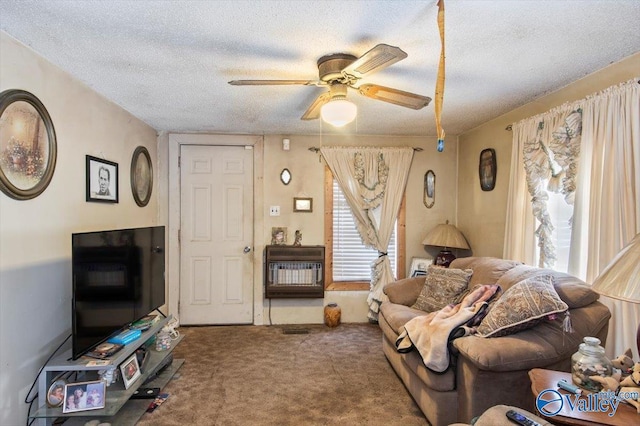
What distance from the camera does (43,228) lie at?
226 centimetres

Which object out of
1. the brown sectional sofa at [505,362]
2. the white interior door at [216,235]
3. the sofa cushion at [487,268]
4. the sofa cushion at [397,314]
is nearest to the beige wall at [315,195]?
the white interior door at [216,235]

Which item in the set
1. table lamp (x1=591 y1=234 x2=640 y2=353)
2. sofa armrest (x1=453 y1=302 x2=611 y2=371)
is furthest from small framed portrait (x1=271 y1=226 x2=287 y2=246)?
table lamp (x1=591 y1=234 x2=640 y2=353)

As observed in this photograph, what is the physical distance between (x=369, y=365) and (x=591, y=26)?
2944 millimetres

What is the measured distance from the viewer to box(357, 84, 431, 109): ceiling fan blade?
2.19 meters

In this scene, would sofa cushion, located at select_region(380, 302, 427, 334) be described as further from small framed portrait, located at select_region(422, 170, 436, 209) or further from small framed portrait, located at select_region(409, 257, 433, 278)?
small framed portrait, located at select_region(422, 170, 436, 209)

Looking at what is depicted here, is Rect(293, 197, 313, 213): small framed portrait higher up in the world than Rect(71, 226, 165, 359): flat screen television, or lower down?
higher up

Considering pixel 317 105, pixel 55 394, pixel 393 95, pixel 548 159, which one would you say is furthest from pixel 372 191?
pixel 55 394

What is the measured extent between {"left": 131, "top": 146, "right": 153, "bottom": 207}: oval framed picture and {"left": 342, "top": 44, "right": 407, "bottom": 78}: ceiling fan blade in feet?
8.61

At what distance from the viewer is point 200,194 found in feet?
14.5

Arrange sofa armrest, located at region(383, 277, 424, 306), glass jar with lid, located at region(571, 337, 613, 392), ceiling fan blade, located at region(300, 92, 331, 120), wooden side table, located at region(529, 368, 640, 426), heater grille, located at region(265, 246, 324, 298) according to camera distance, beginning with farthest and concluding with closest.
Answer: heater grille, located at region(265, 246, 324, 298)
sofa armrest, located at region(383, 277, 424, 306)
ceiling fan blade, located at region(300, 92, 331, 120)
glass jar with lid, located at region(571, 337, 613, 392)
wooden side table, located at region(529, 368, 640, 426)

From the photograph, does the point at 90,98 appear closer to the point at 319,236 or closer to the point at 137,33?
the point at 137,33

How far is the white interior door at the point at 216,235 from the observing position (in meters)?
4.38

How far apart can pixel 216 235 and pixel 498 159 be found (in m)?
3.38

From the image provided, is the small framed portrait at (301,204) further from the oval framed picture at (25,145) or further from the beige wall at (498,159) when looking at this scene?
the oval framed picture at (25,145)
